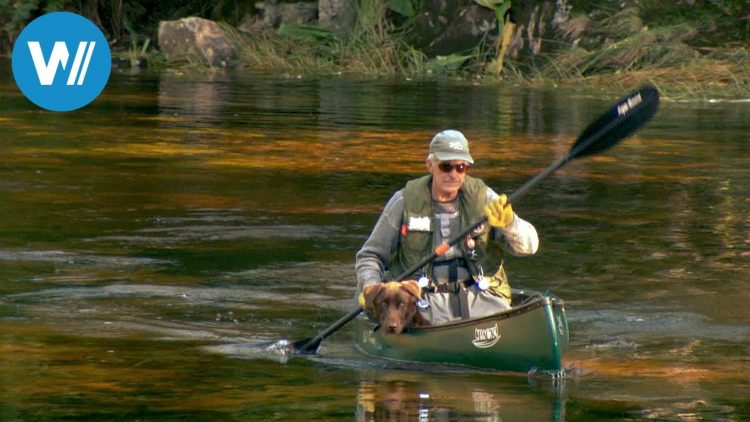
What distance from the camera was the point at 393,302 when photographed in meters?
9.64

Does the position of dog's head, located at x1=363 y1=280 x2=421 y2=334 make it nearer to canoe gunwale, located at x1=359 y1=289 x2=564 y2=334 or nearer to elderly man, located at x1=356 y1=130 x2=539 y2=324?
canoe gunwale, located at x1=359 y1=289 x2=564 y2=334

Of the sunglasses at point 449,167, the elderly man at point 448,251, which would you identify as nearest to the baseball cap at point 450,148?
the sunglasses at point 449,167

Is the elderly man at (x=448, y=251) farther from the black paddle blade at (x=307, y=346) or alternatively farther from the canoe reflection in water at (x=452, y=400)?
the black paddle blade at (x=307, y=346)

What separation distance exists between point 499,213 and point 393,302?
74 cm

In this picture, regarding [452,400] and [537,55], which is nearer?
[452,400]

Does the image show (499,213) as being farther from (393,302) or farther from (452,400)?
(452,400)

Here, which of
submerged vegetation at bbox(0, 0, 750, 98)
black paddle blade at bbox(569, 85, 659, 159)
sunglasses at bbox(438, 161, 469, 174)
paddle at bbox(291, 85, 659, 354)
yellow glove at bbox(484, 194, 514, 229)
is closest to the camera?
yellow glove at bbox(484, 194, 514, 229)

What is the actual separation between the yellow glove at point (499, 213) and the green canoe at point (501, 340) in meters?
0.44

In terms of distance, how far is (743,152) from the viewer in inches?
870

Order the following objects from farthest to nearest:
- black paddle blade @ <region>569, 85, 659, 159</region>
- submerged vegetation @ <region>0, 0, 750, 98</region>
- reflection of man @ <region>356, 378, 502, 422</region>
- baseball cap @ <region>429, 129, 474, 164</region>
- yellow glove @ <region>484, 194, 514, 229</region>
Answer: submerged vegetation @ <region>0, 0, 750, 98</region> < black paddle blade @ <region>569, 85, 659, 159</region> < baseball cap @ <region>429, 129, 474, 164</region> < yellow glove @ <region>484, 194, 514, 229</region> < reflection of man @ <region>356, 378, 502, 422</region>

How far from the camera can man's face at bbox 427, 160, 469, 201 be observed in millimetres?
9805

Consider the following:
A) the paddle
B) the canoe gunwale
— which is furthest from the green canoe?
the paddle

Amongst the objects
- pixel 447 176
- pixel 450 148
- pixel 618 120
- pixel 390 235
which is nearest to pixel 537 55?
pixel 618 120

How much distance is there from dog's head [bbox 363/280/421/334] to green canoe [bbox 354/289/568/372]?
0.51 ft
